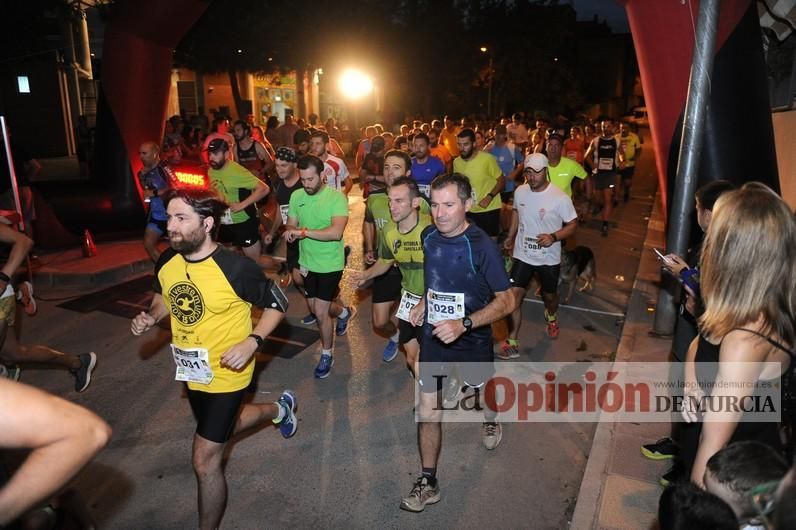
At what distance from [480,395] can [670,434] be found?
1.51m

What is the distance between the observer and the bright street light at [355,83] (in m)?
36.1

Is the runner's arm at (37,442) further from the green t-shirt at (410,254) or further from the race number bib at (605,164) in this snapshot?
the race number bib at (605,164)

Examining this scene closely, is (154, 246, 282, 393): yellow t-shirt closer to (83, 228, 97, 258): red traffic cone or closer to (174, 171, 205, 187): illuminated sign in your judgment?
(174, 171, 205, 187): illuminated sign

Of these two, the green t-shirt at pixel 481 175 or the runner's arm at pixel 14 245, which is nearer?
the runner's arm at pixel 14 245

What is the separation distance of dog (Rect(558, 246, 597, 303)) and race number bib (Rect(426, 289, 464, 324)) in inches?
177

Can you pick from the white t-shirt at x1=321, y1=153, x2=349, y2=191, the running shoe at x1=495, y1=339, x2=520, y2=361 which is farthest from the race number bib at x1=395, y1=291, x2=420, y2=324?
the white t-shirt at x1=321, y1=153, x2=349, y2=191

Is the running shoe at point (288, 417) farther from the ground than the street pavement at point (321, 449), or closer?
farther from the ground

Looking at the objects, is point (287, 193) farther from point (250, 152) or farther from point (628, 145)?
point (628, 145)

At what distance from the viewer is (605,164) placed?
13.1m

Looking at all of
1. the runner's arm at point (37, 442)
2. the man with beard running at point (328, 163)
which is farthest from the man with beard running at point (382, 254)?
the runner's arm at point (37, 442)

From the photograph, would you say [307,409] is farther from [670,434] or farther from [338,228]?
[670,434]

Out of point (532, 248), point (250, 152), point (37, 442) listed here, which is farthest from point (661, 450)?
point (250, 152)

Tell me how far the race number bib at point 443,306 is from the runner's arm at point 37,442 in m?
2.58

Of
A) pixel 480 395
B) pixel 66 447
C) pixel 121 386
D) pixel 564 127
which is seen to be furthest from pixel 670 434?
pixel 564 127
